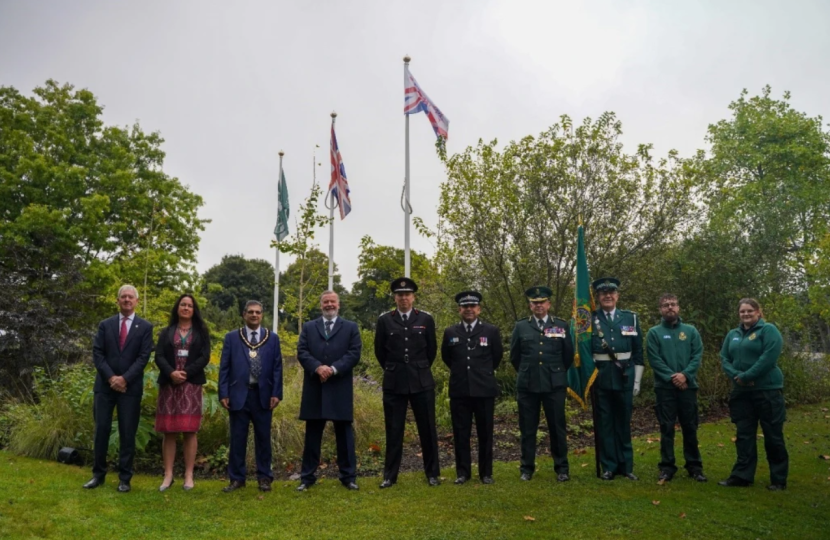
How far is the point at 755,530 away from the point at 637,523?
3.02 feet

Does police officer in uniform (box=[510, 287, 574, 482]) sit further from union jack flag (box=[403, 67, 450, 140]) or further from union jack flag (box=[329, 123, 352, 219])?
union jack flag (box=[329, 123, 352, 219])

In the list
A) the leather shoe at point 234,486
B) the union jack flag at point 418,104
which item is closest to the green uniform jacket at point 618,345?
the leather shoe at point 234,486

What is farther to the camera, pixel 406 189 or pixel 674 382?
pixel 406 189

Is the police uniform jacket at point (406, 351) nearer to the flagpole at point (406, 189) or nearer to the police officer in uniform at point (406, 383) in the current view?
the police officer in uniform at point (406, 383)

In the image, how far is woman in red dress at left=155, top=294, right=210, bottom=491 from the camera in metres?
6.70

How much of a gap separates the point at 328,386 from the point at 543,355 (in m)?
2.32

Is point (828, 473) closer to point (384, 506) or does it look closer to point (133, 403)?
point (384, 506)

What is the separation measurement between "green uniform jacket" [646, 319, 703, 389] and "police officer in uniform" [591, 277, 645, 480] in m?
0.17

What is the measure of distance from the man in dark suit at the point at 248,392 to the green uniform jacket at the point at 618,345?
3459mm

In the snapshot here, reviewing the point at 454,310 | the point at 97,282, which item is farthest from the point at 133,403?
the point at 97,282

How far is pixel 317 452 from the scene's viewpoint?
688cm

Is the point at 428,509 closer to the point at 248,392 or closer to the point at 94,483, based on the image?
the point at 248,392

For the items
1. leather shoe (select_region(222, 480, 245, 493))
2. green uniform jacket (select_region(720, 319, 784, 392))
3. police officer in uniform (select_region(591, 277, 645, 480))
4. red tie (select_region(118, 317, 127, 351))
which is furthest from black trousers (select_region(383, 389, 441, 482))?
green uniform jacket (select_region(720, 319, 784, 392))

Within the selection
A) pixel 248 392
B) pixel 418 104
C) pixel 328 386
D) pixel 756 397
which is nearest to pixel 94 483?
pixel 248 392
